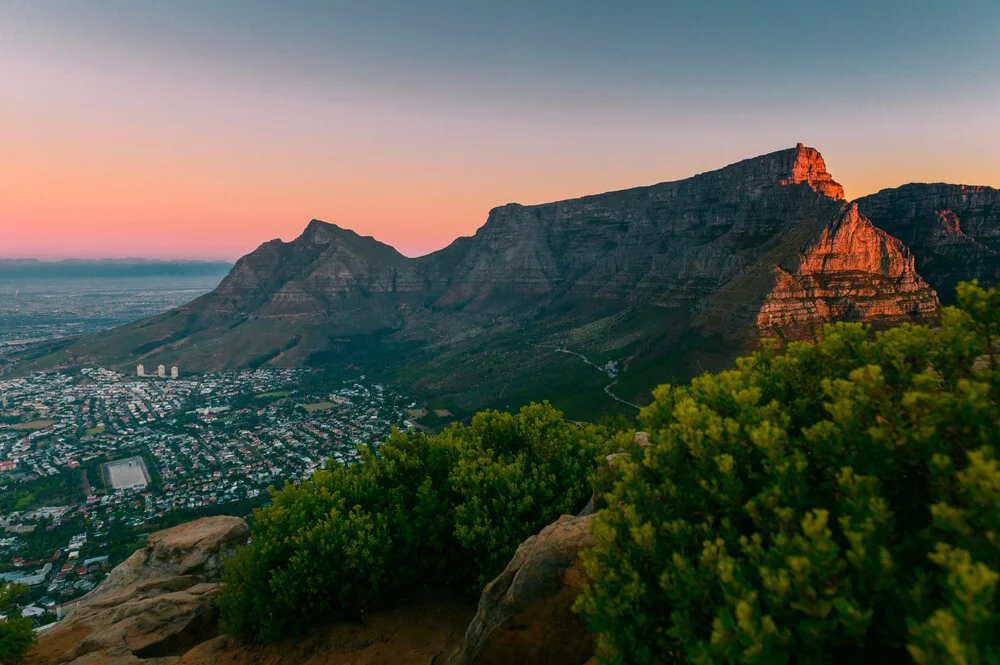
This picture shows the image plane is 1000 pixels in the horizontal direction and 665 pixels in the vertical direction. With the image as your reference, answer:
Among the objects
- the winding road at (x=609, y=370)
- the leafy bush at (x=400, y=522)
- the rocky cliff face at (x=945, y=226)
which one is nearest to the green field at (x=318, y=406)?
the winding road at (x=609, y=370)

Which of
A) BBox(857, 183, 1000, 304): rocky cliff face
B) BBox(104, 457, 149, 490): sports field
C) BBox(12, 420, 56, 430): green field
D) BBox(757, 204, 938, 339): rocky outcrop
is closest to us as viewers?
BBox(104, 457, 149, 490): sports field

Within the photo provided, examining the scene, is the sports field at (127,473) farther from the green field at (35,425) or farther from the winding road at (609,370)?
the winding road at (609,370)

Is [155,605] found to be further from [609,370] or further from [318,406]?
[318,406]

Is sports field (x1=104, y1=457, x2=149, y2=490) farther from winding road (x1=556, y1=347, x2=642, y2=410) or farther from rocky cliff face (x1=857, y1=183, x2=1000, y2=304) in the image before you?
rocky cliff face (x1=857, y1=183, x2=1000, y2=304)

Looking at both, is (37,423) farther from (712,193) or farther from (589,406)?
(712,193)

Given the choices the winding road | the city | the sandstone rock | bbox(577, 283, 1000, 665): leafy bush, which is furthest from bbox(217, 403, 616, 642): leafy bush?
the winding road

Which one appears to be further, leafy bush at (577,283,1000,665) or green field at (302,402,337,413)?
green field at (302,402,337,413)
